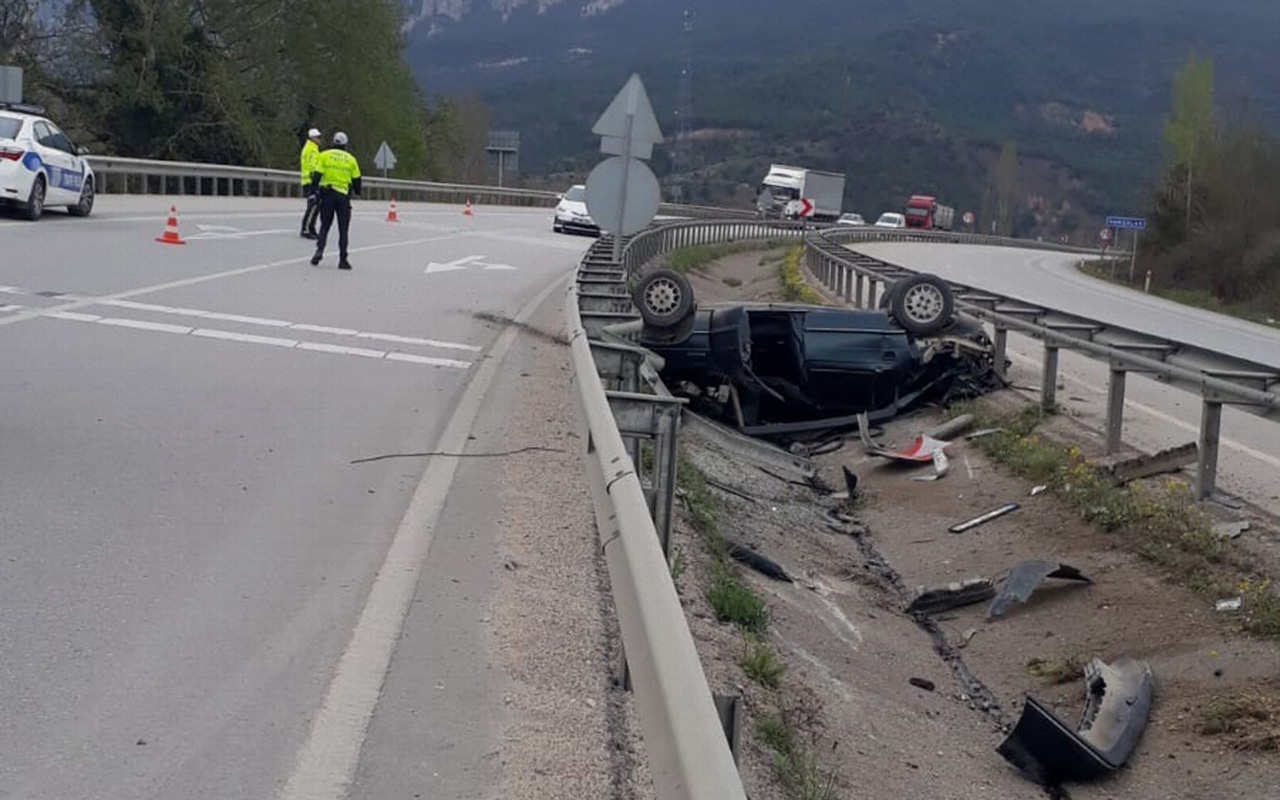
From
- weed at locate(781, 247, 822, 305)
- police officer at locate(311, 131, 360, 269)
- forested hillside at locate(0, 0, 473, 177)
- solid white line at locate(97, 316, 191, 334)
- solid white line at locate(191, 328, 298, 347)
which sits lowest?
weed at locate(781, 247, 822, 305)

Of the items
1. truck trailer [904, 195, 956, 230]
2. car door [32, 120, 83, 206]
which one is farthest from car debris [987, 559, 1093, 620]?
truck trailer [904, 195, 956, 230]

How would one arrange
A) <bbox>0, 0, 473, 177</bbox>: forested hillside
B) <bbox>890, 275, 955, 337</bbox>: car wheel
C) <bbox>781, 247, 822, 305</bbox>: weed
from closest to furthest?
<bbox>890, 275, 955, 337</bbox>: car wheel < <bbox>781, 247, 822, 305</bbox>: weed < <bbox>0, 0, 473, 177</bbox>: forested hillside

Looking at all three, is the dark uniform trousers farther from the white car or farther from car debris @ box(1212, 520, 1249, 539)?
the white car

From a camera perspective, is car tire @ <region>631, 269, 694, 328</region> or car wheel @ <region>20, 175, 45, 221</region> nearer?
car tire @ <region>631, 269, 694, 328</region>

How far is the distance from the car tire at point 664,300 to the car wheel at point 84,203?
614 inches

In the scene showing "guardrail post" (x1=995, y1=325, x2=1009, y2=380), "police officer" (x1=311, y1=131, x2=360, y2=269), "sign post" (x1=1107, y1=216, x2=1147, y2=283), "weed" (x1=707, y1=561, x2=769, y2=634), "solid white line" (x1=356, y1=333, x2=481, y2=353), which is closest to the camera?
"weed" (x1=707, y1=561, x2=769, y2=634)

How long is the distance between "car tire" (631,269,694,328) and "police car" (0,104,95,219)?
14.0m

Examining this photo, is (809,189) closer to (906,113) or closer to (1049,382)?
(1049,382)

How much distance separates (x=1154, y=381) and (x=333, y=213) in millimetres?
10969

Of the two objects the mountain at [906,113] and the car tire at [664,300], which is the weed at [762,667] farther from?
the mountain at [906,113]

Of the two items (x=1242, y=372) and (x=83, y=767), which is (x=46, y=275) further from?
(x=83, y=767)

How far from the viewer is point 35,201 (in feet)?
80.8

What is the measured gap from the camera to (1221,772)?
6.52m

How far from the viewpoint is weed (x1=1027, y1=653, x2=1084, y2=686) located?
321 inches
